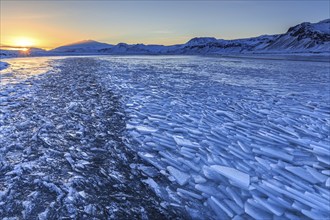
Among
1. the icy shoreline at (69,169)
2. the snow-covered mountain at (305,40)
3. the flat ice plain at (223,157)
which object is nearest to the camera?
the icy shoreline at (69,169)

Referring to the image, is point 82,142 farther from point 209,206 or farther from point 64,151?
point 209,206

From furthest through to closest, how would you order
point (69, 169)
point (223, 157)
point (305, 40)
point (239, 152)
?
point (305, 40) → point (239, 152) → point (223, 157) → point (69, 169)

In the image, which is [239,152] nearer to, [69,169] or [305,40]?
[69,169]

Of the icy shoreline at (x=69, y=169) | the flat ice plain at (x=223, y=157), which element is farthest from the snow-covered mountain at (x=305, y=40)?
the icy shoreline at (x=69, y=169)

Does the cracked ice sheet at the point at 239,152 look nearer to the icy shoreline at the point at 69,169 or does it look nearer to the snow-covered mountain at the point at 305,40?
the icy shoreline at the point at 69,169

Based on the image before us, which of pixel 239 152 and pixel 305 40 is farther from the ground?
pixel 305 40

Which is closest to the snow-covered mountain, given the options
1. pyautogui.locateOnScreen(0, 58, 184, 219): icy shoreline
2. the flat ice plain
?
the flat ice plain

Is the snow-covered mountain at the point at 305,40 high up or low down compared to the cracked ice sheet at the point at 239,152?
up

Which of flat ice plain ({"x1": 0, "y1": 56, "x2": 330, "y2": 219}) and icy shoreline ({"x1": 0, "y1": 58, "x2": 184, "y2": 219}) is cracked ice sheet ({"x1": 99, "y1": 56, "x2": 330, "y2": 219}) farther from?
icy shoreline ({"x1": 0, "y1": 58, "x2": 184, "y2": 219})

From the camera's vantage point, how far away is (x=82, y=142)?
4.27m

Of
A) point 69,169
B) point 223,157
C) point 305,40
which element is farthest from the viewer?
point 305,40

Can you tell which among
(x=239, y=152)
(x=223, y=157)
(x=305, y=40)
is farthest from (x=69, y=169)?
(x=305, y=40)

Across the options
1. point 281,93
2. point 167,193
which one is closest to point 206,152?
point 167,193

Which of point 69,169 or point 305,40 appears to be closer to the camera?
point 69,169
